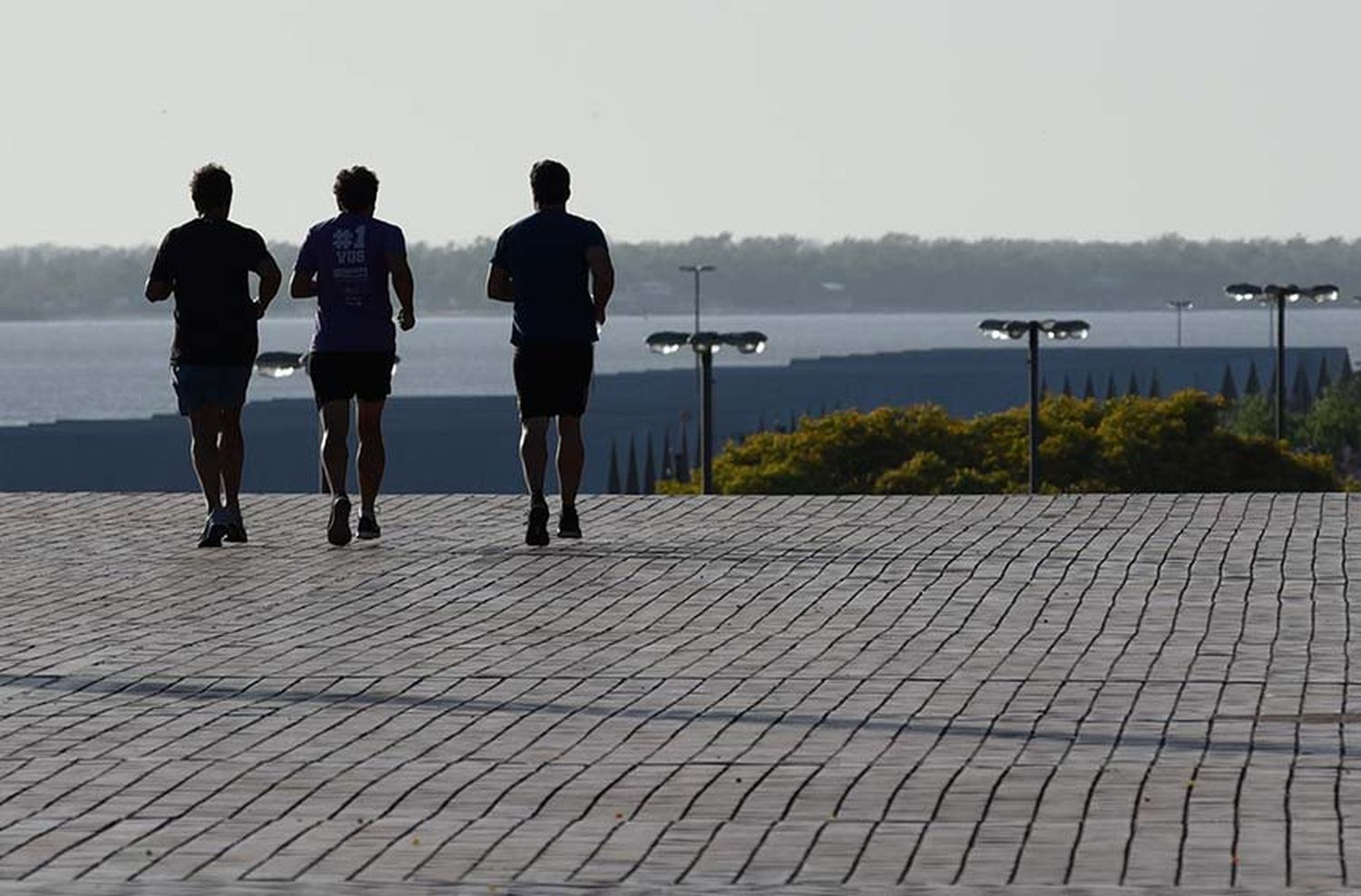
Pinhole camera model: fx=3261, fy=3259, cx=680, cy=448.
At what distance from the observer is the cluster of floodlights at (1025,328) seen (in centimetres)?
5228

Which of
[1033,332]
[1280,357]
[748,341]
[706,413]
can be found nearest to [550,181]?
[706,413]

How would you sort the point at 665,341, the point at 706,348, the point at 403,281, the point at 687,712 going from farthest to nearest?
the point at 665,341
the point at 706,348
the point at 403,281
the point at 687,712

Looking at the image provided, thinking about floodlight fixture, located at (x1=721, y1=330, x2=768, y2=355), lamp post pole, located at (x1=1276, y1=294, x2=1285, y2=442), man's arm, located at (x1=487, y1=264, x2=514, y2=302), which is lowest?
lamp post pole, located at (x1=1276, y1=294, x2=1285, y2=442)

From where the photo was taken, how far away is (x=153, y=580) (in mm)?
14117

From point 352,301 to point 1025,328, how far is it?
3608cm

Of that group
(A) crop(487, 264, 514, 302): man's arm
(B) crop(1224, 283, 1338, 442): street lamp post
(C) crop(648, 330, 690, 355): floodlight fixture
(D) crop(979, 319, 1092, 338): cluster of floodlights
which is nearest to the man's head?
(A) crop(487, 264, 514, 302): man's arm

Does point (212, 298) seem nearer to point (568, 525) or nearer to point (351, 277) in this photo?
point (351, 277)

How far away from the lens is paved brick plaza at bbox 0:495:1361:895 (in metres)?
7.13

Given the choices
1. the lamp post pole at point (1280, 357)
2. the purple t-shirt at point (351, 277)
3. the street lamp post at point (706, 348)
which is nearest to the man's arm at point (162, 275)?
the purple t-shirt at point (351, 277)

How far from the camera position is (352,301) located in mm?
15461

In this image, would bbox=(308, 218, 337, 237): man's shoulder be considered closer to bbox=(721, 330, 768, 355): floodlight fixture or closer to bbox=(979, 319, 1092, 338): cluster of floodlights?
bbox=(721, 330, 768, 355): floodlight fixture

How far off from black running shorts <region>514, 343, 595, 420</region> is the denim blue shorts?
4.33 feet

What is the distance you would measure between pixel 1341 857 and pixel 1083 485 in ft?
198

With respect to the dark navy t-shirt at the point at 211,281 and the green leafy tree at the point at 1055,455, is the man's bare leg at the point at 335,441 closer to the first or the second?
the dark navy t-shirt at the point at 211,281
